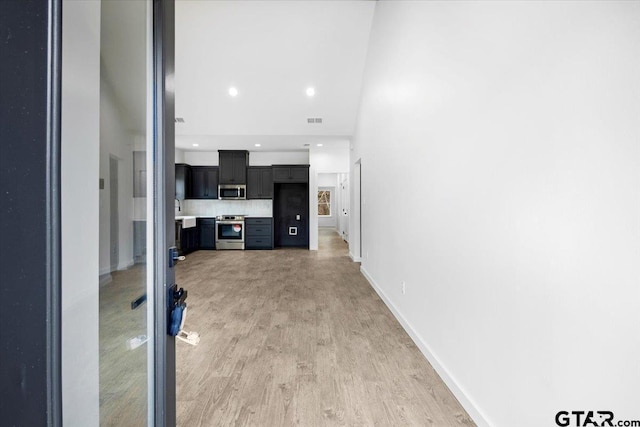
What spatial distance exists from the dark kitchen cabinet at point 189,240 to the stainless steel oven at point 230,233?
52cm

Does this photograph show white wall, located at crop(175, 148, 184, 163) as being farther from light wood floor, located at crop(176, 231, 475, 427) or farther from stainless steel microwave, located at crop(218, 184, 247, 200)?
light wood floor, located at crop(176, 231, 475, 427)

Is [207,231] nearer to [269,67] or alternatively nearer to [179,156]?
[179,156]

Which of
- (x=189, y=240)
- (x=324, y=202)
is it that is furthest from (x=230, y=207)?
(x=324, y=202)

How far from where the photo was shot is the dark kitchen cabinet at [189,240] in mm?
7855

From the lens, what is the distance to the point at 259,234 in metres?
8.95

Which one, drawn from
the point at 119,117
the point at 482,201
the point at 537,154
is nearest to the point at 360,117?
the point at 482,201

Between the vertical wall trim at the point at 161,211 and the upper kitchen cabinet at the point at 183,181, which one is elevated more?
the upper kitchen cabinet at the point at 183,181

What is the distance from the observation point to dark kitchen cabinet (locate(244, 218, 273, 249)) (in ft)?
29.3

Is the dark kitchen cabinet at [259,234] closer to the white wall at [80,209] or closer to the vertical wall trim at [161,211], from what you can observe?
the vertical wall trim at [161,211]

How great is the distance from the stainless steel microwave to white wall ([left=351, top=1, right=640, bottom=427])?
22.3ft

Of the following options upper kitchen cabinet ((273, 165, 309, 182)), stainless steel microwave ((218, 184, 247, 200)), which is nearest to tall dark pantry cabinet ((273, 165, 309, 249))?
upper kitchen cabinet ((273, 165, 309, 182))

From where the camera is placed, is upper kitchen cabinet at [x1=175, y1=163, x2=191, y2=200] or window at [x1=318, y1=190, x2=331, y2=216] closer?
upper kitchen cabinet at [x1=175, y1=163, x2=191, y2=200]

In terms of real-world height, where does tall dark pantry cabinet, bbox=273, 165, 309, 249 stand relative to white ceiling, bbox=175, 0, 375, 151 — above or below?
below

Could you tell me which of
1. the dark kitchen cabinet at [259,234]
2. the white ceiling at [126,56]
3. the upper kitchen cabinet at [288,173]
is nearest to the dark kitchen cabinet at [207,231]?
the dark kitchen cabinet at [259,234]
